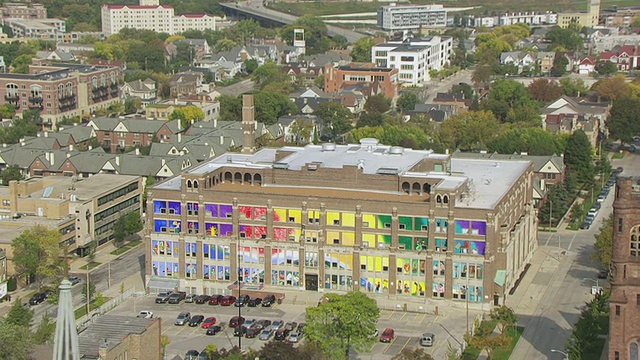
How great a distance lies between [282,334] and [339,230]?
35.3 feet

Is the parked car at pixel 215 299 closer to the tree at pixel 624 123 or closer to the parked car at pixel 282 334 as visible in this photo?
the parked car at pixel 282 334

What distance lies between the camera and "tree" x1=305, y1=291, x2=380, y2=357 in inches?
2446

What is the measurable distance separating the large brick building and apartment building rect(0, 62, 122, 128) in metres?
106

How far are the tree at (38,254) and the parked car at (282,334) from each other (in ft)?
66.4

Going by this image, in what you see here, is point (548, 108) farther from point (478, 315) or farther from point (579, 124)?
point (478, 315)

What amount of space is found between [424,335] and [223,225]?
18641mm

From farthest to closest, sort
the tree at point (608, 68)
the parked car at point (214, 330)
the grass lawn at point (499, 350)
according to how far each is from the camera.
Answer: the tree at point (608, 68)
the parked car at point (214, 330)
the grass lawn at point (499, 350)

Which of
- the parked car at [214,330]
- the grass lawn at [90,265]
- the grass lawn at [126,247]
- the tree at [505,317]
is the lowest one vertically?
the parked car at [214,330]

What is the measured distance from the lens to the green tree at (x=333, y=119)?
13938cm

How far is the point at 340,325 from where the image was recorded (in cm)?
6253

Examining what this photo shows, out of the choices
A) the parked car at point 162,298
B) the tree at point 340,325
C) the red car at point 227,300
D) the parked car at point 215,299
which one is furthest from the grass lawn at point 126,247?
the tree at point 340,325

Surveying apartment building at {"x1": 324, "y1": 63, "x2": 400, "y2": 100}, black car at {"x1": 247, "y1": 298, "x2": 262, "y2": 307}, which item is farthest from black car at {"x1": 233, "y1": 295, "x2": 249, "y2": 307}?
apartment building at {"x1": 324, "y1": 63, "x2": 400, "y2": 100}

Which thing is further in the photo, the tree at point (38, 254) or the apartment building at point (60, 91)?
the apartment building at point (60, 91)

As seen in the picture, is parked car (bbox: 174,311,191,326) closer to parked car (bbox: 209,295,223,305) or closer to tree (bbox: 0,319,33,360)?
parked car (bbox: 209,295,223,305)
